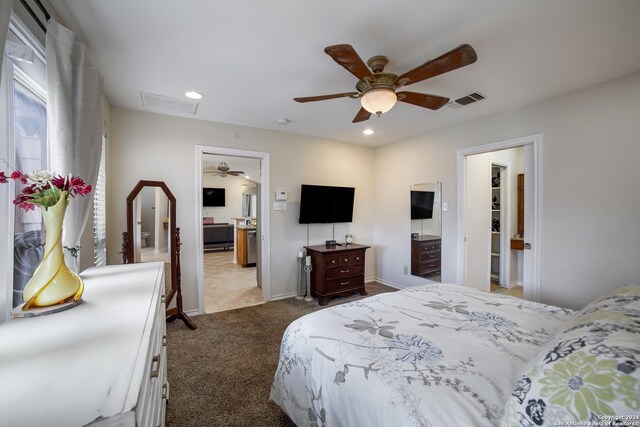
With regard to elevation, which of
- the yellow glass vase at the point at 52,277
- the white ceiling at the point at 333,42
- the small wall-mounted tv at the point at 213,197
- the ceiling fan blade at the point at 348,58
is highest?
the white ceiling at the point at 333,42

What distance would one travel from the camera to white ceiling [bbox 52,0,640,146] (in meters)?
1.55

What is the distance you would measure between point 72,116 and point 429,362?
89.9 inches

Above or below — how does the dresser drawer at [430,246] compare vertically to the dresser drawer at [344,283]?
above

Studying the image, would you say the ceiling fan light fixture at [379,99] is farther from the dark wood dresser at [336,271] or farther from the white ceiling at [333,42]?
the dark wood dresser at [336,271]

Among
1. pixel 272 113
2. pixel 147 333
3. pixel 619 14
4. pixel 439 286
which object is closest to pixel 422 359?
pixel 147 333

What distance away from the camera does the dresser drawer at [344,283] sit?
3.75m

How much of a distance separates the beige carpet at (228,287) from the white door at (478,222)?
3063 millimetres

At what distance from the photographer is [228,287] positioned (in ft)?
14.7

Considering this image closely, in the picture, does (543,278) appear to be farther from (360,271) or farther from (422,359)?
(422,359)

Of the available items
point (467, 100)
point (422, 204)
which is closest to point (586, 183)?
point (467, 100)

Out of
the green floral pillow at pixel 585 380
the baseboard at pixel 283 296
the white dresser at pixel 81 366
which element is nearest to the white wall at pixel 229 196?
the baseboard at pixel 283 296

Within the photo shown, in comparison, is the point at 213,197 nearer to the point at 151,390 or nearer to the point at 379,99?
the point at 379,99

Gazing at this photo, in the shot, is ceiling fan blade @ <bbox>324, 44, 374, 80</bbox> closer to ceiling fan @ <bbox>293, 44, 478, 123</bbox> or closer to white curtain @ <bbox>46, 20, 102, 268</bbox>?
ceiling fan @ <bbox>293, 44, 478, 123</bbox>

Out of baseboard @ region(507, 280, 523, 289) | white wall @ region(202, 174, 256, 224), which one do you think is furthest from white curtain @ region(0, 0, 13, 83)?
white wall @ region(202, 174, 256, 224)
